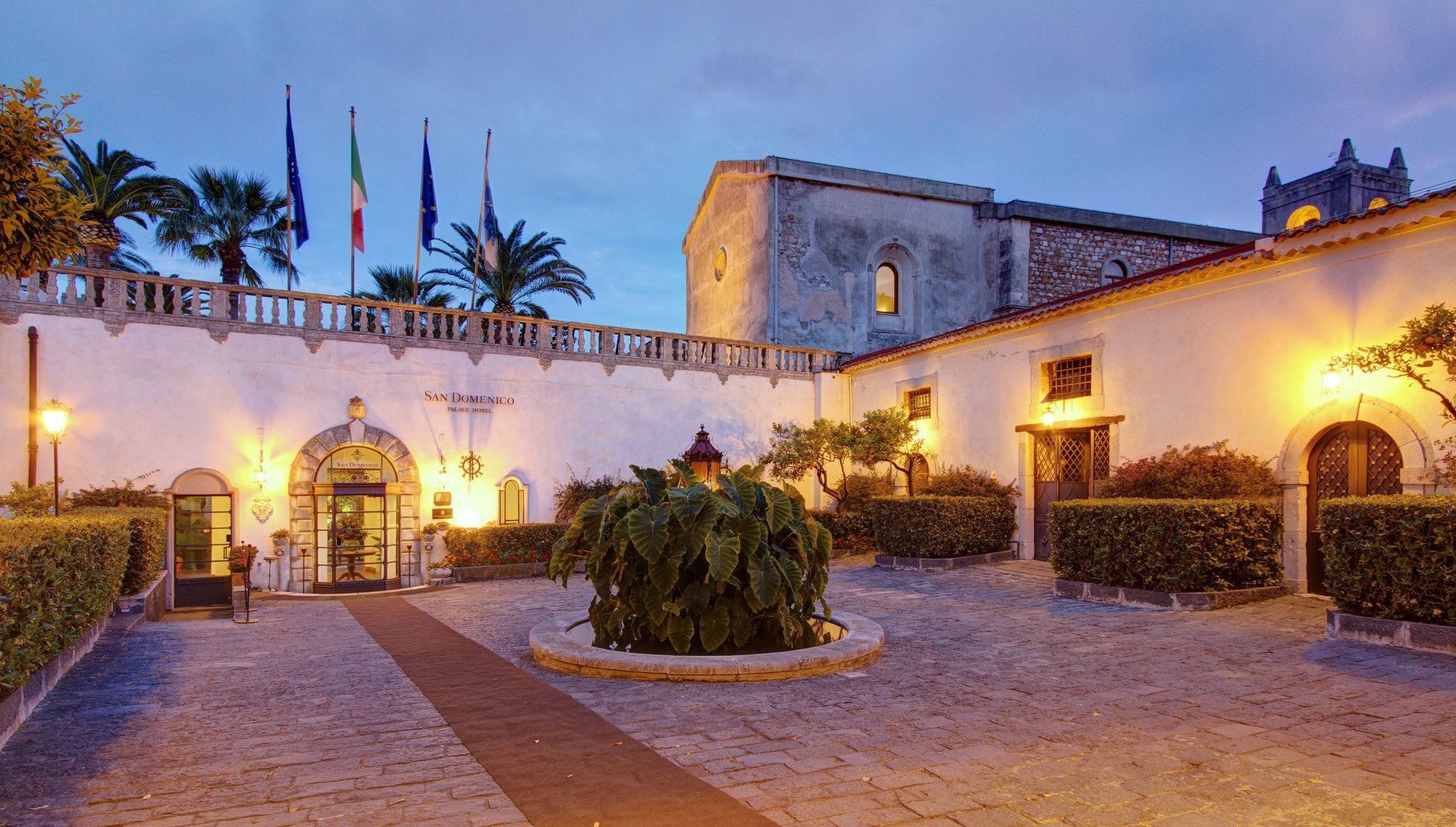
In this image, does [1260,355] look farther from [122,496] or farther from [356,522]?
[122,496]

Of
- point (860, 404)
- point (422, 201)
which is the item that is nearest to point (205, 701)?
point (422, 201)

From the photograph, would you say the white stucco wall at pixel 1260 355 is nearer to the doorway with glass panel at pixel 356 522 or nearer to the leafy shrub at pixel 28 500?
the doorway with glass panel at pixel 356 522

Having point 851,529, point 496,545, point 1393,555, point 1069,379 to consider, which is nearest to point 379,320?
point 496,545

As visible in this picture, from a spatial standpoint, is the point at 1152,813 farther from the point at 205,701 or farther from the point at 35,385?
the point at 35,385

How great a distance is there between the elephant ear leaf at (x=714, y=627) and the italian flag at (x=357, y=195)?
617 inches

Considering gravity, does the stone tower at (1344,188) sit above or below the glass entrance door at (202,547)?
above

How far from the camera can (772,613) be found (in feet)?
24.8

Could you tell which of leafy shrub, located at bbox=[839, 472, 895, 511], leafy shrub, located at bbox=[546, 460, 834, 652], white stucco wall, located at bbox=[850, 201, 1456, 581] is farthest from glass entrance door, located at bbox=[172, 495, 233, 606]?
white stucco wall, located at bbox=[850, 201, 1456, 581]

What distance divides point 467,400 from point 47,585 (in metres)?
12.3

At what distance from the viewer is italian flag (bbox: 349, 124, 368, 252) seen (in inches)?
767

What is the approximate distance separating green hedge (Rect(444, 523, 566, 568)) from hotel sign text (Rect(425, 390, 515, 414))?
8.60 feet

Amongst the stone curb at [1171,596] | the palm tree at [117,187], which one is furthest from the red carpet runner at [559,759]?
the palm tree at [117,187]

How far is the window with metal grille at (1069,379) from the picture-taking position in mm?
15391

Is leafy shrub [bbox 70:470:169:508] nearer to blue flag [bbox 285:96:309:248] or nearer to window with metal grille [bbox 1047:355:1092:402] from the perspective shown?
blue flag [bbox 285:96:309:248]
